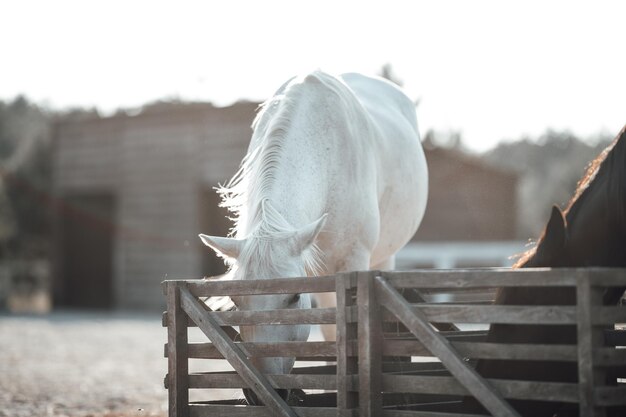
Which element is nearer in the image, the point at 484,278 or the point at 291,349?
the point at 484,278

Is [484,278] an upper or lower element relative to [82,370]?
upper

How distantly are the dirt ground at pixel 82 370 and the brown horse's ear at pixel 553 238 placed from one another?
116 inches

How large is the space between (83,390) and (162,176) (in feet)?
57.0

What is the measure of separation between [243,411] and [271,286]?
72 centimetres

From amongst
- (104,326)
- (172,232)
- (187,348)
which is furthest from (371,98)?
(172,232)

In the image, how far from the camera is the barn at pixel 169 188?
24438 mm

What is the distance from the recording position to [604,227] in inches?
169

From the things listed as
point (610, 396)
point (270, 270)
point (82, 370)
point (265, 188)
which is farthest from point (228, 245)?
point (82, 370)

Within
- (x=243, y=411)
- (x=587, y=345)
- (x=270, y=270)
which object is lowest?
(x=243, y=411)

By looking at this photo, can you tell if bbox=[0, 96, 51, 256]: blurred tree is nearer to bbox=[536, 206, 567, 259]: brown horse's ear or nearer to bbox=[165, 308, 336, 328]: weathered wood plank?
bbox=[165, 308, 336, 328]: weathered wood plank

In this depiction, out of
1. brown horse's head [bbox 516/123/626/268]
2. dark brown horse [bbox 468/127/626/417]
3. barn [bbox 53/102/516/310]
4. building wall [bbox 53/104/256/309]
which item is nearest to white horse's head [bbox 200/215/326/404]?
dark brown horse [bbox 468/127/626/417]

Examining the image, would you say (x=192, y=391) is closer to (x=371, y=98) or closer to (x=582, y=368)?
(x=371, y=98)

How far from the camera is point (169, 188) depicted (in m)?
25.3

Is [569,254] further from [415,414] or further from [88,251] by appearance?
[88,251]
